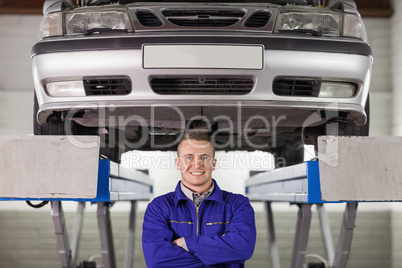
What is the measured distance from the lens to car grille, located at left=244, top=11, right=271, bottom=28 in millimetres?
2047

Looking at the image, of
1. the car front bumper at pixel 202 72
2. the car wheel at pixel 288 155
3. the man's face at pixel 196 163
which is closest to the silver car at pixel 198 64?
the car front bumper at pixel 202 72

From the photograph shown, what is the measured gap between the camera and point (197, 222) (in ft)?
5.25

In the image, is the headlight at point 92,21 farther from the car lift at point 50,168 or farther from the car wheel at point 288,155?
the car wheel at point 288,155

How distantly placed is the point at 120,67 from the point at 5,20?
467 cm

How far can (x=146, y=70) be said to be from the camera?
6.23 ft

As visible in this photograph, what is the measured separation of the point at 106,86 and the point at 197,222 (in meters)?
0.78

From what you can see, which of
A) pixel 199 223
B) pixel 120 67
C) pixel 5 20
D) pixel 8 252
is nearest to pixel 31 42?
pixel 5 20

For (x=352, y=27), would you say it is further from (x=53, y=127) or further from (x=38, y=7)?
(x=38, y=7)

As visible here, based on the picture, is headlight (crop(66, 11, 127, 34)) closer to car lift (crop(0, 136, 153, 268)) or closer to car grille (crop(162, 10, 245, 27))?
car grille (crop(162, 10, 245, 27))

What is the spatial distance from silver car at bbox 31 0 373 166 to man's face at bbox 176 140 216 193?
0.32 metres

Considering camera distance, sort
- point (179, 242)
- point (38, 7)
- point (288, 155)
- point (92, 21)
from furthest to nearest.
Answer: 1. point (38, 7)
2. point (288, 155)
3. point (92, 21)
4. point (179, 242)

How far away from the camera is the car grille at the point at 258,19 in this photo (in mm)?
2047

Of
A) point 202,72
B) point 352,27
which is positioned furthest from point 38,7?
point 352,27

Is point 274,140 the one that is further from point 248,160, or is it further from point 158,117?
point 248,160
